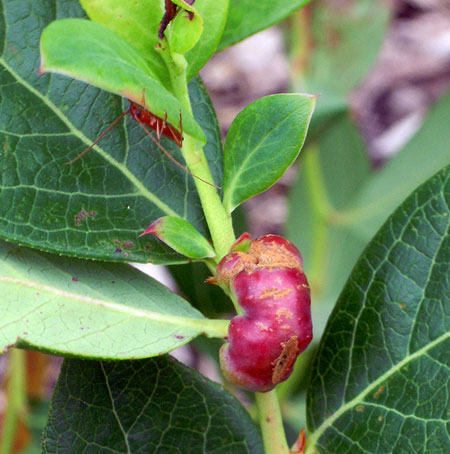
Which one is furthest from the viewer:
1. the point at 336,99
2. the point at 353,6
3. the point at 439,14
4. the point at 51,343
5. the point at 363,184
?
the point at 439,14

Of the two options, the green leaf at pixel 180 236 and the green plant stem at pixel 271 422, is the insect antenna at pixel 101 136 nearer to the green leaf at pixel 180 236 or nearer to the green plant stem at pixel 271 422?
the green leaf at pixel 180 236

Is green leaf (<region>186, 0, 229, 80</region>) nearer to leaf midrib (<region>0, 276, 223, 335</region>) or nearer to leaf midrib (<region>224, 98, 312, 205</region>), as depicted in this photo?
leaf midrib (<region>224, 98, 312, 205</region>)

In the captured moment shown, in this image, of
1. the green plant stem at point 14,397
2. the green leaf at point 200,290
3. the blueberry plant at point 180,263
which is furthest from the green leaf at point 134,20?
the green plant stem at point 14,397

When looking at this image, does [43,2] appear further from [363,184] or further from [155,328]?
[363,184]

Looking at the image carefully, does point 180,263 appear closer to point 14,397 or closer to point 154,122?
point 154,122

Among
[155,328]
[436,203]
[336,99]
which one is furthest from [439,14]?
[155,328]

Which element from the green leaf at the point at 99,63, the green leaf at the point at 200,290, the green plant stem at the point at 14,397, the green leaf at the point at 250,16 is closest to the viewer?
the green leaf at the point at 99,63
